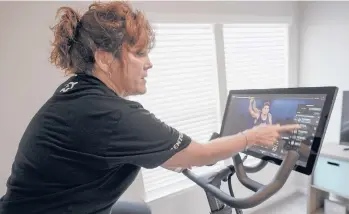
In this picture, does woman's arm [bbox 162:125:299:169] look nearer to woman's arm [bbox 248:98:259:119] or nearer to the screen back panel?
woman's arm [bbox 248:98:259:119]

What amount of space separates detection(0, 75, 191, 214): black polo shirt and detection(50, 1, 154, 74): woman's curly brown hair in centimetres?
9

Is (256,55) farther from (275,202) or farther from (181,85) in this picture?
(275,202)

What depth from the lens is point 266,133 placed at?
1074 mm

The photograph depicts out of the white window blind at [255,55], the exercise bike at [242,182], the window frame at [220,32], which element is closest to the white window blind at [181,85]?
the window frame at [220,32]

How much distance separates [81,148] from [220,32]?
6.06 feet

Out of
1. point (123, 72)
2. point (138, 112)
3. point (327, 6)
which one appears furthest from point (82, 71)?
point (327, 6)

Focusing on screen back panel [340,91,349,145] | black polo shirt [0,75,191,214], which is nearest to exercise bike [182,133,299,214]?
black polo shirt [0,75,191,214]

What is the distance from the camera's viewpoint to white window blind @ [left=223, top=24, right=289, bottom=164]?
8.25 feet

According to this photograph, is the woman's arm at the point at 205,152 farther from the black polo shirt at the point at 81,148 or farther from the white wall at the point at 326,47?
the white wall at the point at 326,47

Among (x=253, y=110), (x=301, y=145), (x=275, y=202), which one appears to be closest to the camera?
(x=301, y=145)

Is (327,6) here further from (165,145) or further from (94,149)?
(94,149)

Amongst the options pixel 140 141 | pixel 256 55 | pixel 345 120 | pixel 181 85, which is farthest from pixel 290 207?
pixel 140 141

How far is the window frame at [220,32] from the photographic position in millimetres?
2070

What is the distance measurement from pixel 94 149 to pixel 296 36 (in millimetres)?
2707
